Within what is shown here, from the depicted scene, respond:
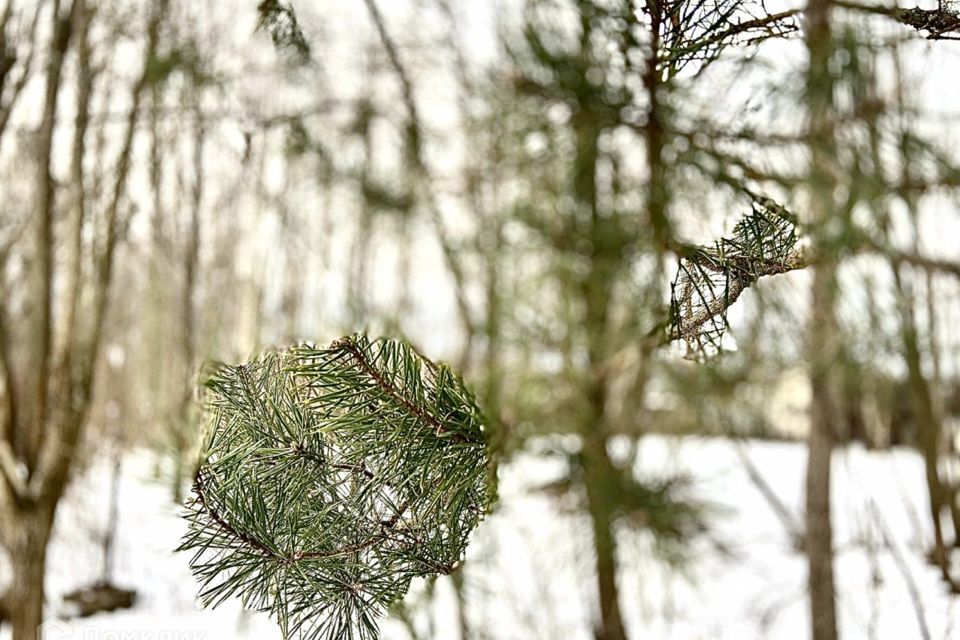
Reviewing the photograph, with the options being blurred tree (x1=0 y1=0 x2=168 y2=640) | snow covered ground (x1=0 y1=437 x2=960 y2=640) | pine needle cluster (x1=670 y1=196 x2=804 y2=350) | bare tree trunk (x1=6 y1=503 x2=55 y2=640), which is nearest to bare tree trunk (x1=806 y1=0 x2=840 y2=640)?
snow covered ground (x1=0 y1=437 x2=960 y2=640)

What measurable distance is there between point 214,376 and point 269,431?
50 mm

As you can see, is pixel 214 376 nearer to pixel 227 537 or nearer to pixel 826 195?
pixel 227 537

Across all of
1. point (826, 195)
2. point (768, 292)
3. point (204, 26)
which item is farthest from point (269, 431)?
point (204, 26)

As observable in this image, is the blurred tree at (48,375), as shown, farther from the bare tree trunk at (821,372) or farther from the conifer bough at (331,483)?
the bare tree trunk at (821,372)

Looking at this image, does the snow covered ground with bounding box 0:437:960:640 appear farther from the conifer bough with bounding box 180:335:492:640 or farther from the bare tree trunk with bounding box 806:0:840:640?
the conifer bough with bounding box 180:335:492:640

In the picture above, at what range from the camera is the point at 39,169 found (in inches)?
42.1

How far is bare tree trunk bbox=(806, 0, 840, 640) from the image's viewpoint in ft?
3.74

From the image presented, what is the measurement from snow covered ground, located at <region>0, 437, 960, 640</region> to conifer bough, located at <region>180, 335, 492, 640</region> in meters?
0.52

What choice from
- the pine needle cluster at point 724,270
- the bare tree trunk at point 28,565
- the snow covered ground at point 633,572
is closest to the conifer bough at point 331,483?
the pine needle cluster at point 724,270

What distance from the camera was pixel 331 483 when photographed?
40 centimetres

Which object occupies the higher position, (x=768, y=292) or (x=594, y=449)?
(x=768, y=292)

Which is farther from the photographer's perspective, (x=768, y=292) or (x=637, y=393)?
(x=637, y=393)

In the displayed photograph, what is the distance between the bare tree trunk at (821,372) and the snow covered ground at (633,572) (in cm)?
6

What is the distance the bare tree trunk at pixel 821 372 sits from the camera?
1.14 meters
